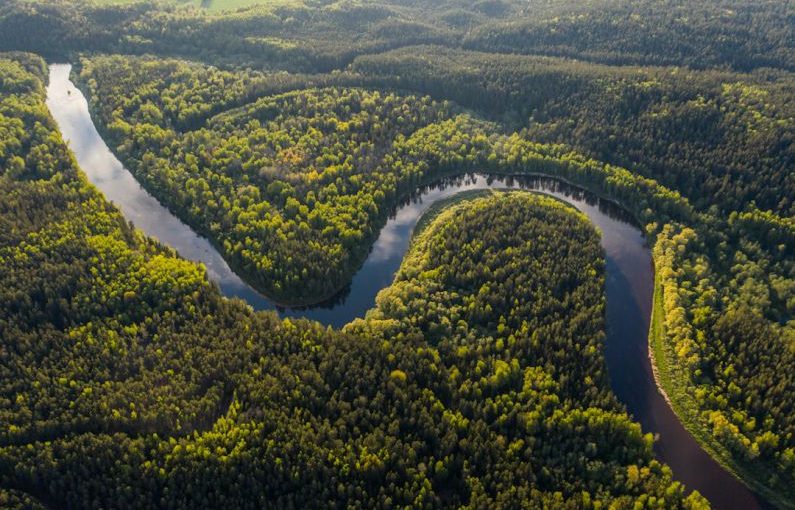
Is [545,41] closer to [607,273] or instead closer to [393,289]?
[607,273]

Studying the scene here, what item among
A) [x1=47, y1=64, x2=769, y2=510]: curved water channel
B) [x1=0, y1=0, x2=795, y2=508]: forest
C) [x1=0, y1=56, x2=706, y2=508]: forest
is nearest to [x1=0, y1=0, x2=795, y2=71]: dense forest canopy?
[x1=0, y1=0, x2=795, y2=508]: forest

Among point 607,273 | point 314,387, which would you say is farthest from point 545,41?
point 314,387

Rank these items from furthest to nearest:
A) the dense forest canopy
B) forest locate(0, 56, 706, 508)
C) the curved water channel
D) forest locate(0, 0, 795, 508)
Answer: the dense forest canopy, the curved water channel, forest locate(0, 0, 795, 508), forest locate(0, 56, 706, 508)

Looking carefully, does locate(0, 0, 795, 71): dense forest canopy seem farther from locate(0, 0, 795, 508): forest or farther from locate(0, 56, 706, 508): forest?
locate(0, 56, 706, 508): forest

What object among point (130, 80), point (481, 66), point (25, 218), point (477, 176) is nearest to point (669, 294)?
point (477, 176)

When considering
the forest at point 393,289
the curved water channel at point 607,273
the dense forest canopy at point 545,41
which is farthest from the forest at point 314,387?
the dense forest canopy at point 545,41
